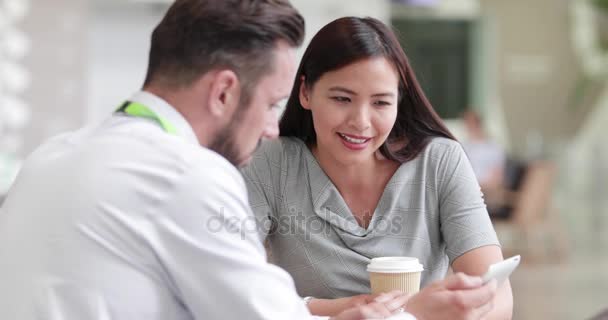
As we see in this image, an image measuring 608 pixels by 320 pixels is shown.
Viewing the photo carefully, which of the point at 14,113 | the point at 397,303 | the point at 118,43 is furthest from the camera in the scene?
the point at 118,43

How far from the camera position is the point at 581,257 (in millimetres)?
7066

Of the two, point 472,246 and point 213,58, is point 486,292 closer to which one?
point 472,246

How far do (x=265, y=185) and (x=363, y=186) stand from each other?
0.75 ft

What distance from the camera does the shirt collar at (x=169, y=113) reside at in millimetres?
1189

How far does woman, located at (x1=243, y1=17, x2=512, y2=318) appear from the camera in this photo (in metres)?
1.79

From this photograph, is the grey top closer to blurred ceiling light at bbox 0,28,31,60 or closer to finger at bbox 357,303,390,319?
finger at bbox 357,303,390,319

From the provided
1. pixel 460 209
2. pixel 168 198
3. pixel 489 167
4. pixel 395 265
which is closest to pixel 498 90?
pixel 489 167

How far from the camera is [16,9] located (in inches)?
295

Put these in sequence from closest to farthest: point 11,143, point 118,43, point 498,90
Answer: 1. point 11,143
2. point 118,43
3. point 498,90

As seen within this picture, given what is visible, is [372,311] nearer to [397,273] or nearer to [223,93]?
[397,273]

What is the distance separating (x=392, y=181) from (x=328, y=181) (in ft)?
0.49

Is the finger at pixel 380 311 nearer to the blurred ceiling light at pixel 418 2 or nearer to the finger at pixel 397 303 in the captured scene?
the finger at pixel 397 303

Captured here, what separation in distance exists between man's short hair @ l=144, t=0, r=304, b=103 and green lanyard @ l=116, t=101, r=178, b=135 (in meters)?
0.05

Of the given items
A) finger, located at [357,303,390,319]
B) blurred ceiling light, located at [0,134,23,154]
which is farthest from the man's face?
blurred ceiling light, located at [0,134,23,154]
